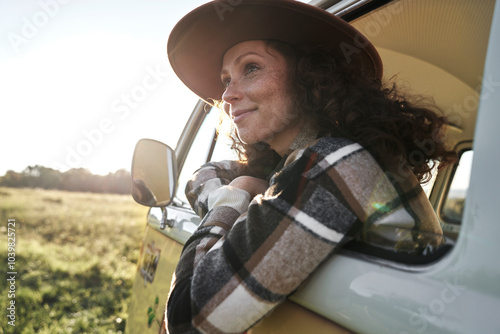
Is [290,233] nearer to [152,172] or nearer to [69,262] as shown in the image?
[152,172]

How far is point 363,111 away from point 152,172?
1.29 m

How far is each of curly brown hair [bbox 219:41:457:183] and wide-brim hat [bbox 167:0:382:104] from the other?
0.18 ft

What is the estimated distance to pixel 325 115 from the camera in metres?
1.37

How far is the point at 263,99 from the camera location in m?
1.50

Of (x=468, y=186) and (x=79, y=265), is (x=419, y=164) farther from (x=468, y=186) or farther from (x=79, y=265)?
(x=79, y=265)

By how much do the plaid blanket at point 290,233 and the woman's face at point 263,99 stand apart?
0.56 m

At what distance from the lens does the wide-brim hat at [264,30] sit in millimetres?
1427

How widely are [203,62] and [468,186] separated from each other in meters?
1.61

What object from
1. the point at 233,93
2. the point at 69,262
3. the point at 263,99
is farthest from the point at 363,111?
the point at 69,262

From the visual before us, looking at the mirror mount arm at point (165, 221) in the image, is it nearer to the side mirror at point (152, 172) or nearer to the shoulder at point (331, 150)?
the side mirror at point (152, 172)

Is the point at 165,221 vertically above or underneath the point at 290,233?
underneath

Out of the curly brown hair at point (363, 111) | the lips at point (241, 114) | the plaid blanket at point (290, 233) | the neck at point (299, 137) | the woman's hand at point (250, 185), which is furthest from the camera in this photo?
the lips at point (241, 114)

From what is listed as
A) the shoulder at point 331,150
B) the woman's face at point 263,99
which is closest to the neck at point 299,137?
the woman's face at point 263,99

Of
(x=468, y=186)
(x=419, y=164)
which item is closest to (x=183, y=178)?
(x=419, y=164)
